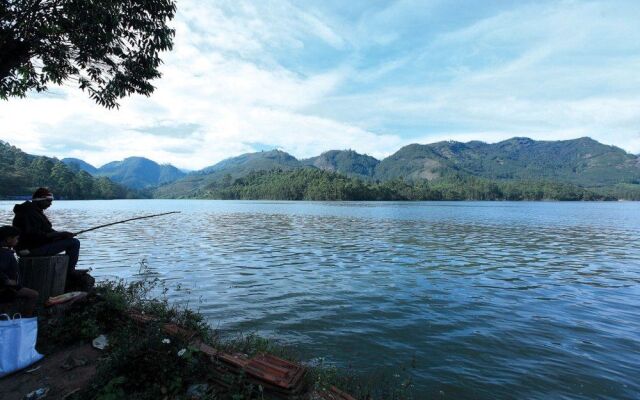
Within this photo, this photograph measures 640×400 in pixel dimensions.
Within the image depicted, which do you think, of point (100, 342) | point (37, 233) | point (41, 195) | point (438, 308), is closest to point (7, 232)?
point (37, 233)

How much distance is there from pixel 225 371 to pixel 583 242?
43769 mm

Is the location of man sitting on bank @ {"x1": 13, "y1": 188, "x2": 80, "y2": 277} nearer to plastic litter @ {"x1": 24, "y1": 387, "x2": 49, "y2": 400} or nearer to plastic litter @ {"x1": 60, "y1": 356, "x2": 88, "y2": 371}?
plastic litter @ {"x1": 60, "y1": 356, "x2": 88, "y2": 371}

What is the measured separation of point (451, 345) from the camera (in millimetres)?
11328

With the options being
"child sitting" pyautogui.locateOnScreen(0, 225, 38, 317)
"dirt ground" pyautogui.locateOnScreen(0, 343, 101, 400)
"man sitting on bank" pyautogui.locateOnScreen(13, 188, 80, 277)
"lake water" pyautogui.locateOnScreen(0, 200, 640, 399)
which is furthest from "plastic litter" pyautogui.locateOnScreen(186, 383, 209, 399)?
"man sitting on bank" pyautogui.locateOnScreen(13, 188, 80, 277)

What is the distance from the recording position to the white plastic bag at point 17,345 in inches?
269

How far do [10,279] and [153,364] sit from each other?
14.4 feet

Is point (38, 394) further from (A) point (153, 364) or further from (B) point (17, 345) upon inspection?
(A) point (153, 364)

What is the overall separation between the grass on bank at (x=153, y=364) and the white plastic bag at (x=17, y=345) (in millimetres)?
631

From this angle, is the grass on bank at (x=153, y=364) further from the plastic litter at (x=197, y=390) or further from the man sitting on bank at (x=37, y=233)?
the man sitting on bank at (x=37, y=233)

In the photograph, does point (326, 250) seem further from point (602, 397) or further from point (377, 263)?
point (602, 397)

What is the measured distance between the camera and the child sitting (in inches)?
312

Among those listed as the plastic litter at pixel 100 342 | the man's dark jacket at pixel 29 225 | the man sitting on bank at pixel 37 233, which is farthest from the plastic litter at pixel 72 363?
the man's dark jacket at pixel 29 225

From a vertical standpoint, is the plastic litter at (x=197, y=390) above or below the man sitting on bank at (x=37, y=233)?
below

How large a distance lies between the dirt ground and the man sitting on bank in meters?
3.54
